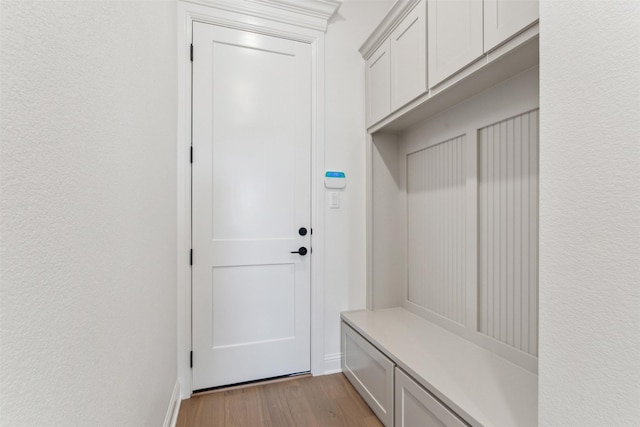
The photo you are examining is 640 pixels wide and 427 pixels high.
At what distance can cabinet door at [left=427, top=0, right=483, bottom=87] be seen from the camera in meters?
1.23

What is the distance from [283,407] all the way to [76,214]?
1615 millimetres

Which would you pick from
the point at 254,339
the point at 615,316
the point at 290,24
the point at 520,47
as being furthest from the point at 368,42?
the point at 254,339

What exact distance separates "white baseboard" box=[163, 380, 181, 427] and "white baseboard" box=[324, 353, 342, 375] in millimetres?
952

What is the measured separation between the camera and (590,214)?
2.25 ft

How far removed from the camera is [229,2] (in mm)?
1905

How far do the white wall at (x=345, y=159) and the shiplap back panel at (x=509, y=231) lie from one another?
0.86 m

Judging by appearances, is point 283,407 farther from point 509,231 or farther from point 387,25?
point 387,25

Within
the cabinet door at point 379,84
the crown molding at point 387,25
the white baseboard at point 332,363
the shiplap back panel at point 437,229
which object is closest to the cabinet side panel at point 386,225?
the shiplap back panel at point 437,229

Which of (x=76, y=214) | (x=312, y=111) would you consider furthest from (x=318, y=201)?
(x=76, y=214)

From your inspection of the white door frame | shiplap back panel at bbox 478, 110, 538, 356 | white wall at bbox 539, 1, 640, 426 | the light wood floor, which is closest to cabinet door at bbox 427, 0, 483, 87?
shiplap back panel at bbox 478, 110, 538, 356

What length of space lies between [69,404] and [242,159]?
159 cm

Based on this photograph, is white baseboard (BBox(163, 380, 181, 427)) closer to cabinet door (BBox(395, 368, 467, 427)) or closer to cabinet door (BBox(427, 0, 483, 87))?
cabinet door (BBox(395, 368, 467, 427))

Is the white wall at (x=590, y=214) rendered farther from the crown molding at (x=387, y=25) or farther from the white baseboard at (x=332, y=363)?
the white baseboard at (x=332, y=363)

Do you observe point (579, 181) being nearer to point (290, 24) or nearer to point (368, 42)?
point (368, 42)
